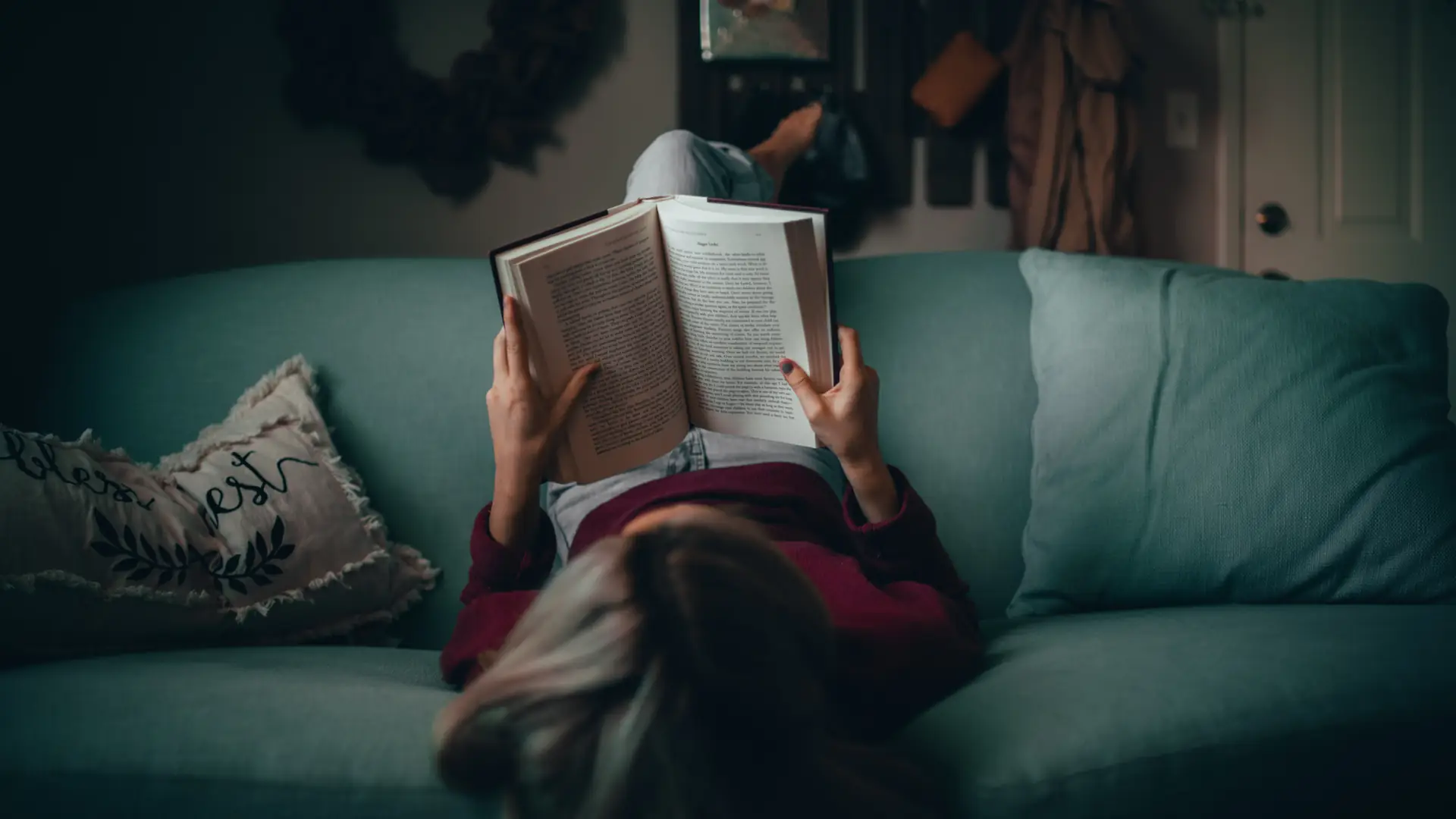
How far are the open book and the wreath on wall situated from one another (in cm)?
122

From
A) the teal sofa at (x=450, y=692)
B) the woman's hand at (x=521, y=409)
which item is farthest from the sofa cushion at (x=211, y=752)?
the woman's hand at (x=521, y=409)

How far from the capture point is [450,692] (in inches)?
34.9

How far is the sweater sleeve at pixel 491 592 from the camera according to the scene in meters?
0.87

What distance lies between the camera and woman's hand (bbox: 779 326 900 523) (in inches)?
35.1

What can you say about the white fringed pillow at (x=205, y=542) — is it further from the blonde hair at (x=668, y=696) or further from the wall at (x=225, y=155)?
the wall at (x=225, y=155)

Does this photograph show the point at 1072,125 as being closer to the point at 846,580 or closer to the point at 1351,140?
the point at 1351,140

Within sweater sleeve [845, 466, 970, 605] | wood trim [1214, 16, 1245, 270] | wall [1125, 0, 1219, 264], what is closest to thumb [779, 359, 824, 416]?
sweater sleeve [845, 466, 970, 605]

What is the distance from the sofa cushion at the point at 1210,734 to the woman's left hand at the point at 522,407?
0.42 metres

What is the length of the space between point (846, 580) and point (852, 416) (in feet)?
0.49

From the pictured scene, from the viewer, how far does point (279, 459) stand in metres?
1.16

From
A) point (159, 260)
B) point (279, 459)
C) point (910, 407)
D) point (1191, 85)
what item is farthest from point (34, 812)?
point (1191, 85)

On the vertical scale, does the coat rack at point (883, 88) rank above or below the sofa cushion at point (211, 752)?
above

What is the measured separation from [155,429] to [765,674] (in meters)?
1.02

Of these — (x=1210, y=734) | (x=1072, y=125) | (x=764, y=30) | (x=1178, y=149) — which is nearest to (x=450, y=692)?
(x=1210, y=734)
